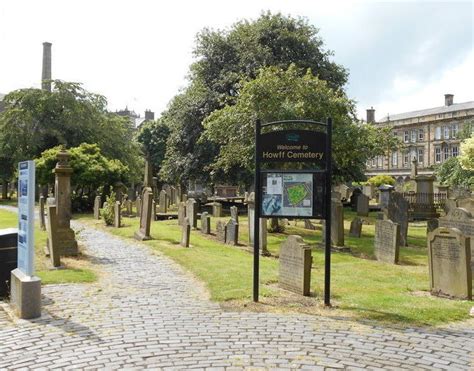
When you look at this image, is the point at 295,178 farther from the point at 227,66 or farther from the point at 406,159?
the point at 406,159

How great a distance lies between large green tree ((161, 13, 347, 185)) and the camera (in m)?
32.7

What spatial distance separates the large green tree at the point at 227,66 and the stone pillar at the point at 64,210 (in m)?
17.8

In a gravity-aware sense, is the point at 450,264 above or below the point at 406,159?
below

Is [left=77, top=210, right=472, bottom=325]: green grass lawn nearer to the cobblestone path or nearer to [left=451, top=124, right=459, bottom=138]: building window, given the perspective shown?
the cobblestone path

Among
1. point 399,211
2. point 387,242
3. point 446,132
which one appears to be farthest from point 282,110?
point 446,132

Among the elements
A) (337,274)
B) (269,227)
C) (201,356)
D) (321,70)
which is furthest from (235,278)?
(321,70)

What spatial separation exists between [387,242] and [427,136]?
7255 centimetres

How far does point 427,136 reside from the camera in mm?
81500

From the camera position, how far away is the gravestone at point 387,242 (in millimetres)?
14336

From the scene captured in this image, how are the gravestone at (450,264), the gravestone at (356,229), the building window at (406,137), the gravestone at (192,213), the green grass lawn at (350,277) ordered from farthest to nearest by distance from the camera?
the building window at (406,137), the gravestone at (192,213), the gravestone at (356,229), the gravestone at (450,264), the green grass lawn at (350,277)

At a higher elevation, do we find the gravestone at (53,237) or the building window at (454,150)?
the building window at (454,150)

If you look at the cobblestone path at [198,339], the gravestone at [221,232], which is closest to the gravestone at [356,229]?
the gravestone at [221,232]

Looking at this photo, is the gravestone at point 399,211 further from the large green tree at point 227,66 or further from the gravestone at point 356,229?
the large green tree at point 227,66

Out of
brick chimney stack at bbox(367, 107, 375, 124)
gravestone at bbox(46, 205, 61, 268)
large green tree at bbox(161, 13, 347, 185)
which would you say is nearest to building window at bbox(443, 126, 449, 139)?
brick chimney stack at bbox(367, 107, 375, 124)
